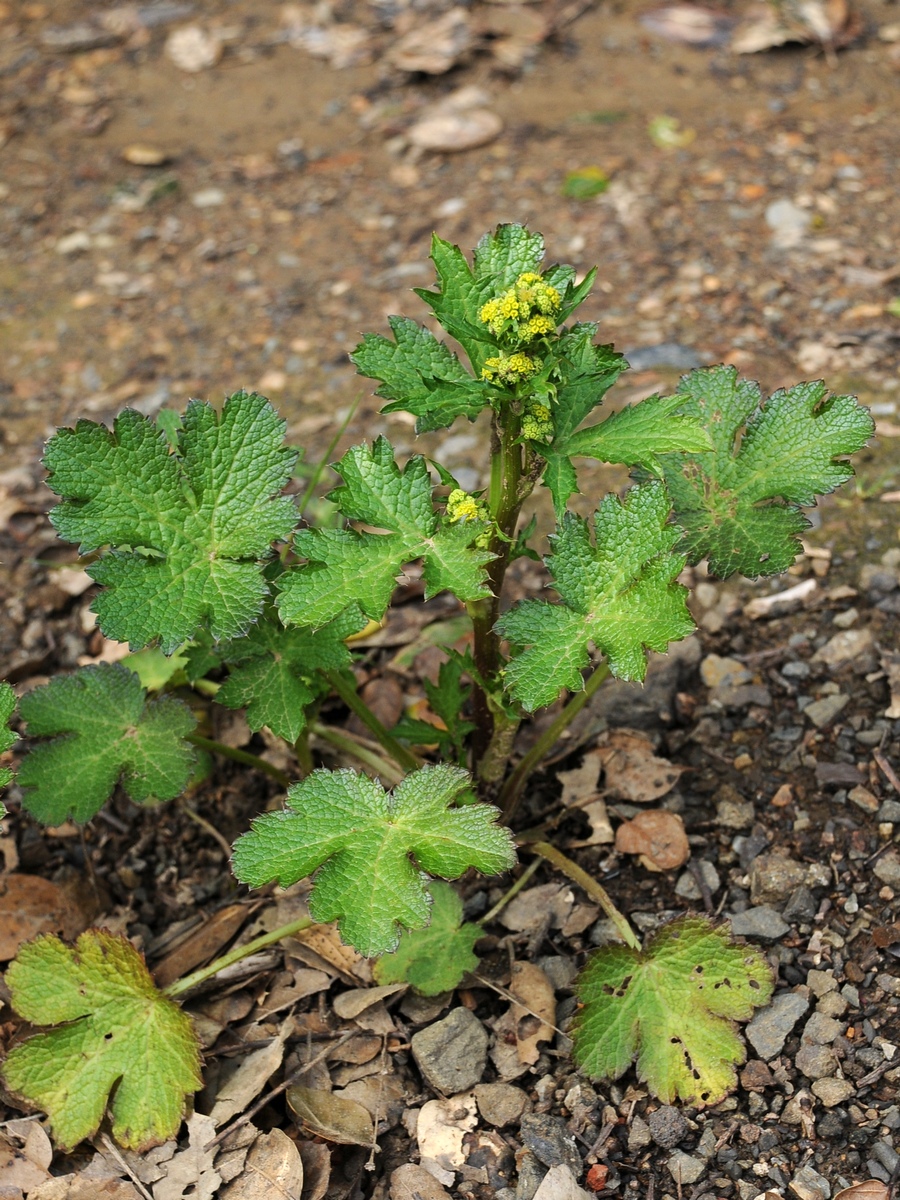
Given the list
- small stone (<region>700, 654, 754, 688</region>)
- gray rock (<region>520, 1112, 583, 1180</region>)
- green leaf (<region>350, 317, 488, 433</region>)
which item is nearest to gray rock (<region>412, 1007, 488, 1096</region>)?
gray rock (<region>520, 1112, 583, 1180</region>)

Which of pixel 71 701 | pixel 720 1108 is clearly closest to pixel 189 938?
pixel 71 701

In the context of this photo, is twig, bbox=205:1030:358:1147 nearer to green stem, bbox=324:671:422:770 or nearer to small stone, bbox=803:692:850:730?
green stem, bbox=324:671:422:770

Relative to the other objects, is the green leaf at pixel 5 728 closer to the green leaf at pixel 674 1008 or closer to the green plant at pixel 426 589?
the green plant at pixel 426 589

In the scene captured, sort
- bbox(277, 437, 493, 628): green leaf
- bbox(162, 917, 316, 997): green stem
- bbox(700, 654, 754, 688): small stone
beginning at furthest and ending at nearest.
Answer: bbox(700, 654, 754, 688): small stone < bbox(162, 917, 316, 997): green stem < bbox(277, 437, 493, 628): green leaf

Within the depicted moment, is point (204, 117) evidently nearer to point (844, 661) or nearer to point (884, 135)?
point (884, 135)

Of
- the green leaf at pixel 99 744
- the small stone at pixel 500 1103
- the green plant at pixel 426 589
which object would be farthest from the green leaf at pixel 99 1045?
the small stone at pixel 500 1103

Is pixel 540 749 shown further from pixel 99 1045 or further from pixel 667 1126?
pixel 99 1045
